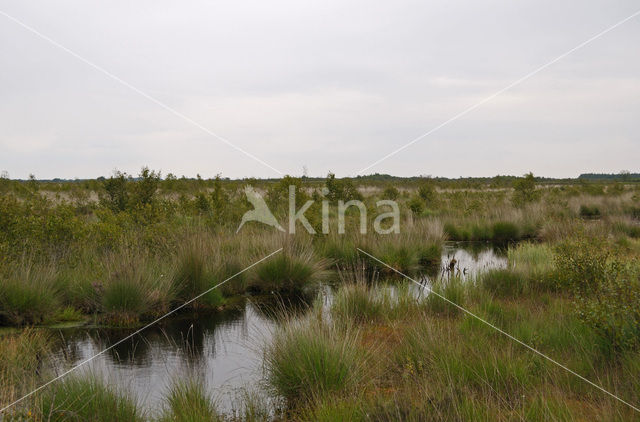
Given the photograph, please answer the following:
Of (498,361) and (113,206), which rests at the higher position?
(113,206)

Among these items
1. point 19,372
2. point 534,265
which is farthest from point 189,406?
point 534,265

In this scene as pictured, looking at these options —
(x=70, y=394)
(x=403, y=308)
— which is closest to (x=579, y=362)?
(x=403, y=308)

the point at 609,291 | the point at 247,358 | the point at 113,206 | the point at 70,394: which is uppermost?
the point at 113,206

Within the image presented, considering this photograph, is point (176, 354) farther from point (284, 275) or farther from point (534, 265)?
point (534, 265)

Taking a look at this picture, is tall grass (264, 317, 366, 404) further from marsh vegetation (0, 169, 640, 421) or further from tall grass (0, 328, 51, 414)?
tall grass (0, 328, 51, 414)

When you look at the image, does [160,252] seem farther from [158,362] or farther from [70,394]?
[70,394]

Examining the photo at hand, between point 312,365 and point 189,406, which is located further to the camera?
point 312,365

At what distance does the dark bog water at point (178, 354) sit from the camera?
533 cm

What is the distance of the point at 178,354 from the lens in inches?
256

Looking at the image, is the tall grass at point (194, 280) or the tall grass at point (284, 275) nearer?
the tall grass at point (194, 280)

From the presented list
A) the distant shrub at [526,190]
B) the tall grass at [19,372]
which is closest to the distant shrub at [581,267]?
the tall grass at [19,372]

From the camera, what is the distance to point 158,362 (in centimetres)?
617

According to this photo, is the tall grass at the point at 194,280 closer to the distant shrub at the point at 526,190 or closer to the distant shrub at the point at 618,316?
the distant shrub at the point at 618,316

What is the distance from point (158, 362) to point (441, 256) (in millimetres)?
9986
